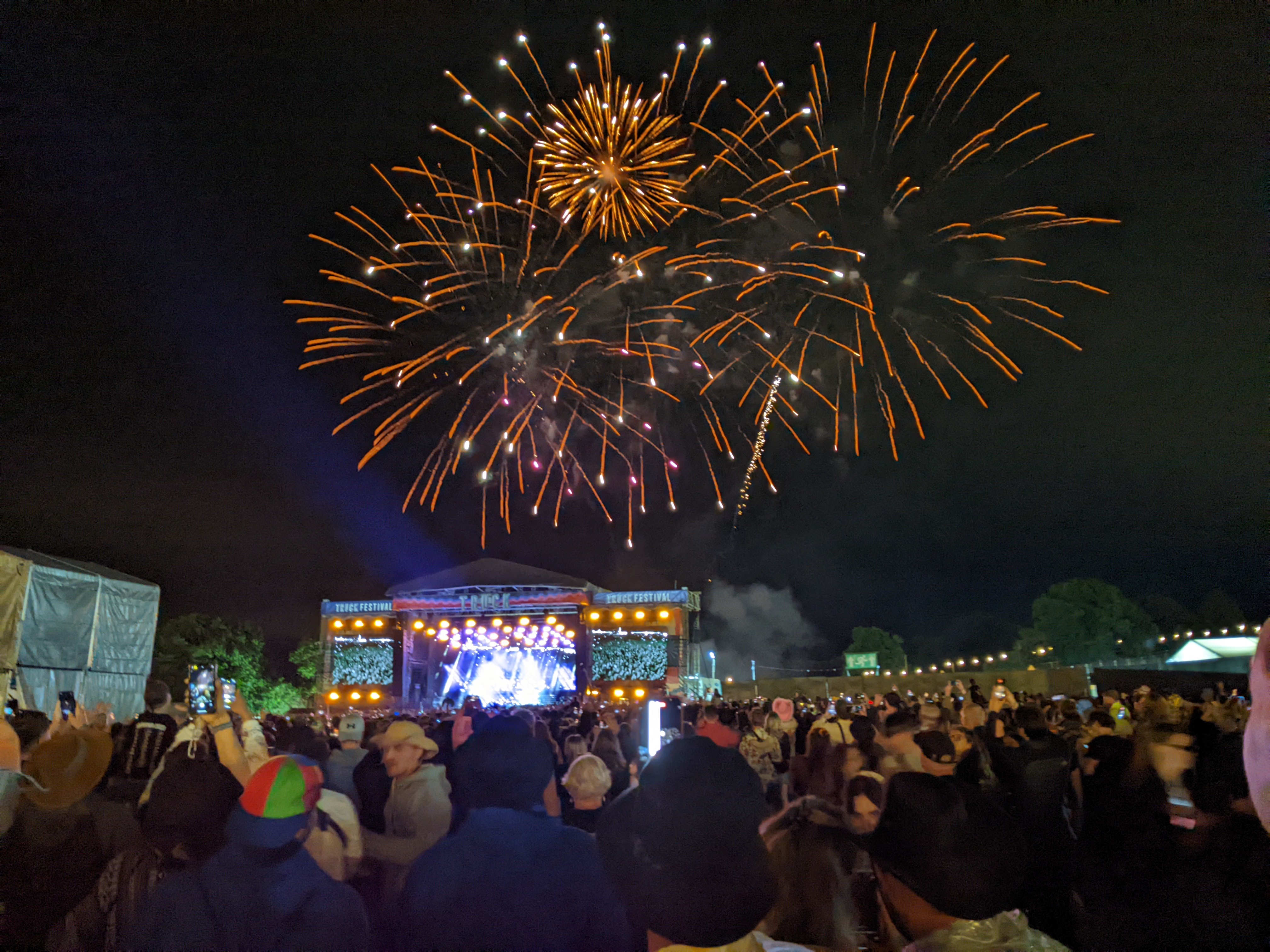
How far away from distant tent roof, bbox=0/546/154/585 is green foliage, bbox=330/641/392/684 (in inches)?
670

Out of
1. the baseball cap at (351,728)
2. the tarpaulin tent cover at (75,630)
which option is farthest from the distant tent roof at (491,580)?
the baseball cap at (351,728)

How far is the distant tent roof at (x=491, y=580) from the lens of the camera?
113 ft

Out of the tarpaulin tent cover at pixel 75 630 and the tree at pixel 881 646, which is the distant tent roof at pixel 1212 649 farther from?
the tree at pixel 881 646

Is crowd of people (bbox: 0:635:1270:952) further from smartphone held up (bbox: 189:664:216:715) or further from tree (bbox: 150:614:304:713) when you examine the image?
tree (bbox: 150:614:304:713)

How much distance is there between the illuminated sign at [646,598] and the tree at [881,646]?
4264 centimetres

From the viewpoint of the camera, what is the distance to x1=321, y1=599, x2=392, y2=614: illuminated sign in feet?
119

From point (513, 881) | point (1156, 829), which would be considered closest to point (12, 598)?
point (513, 881)

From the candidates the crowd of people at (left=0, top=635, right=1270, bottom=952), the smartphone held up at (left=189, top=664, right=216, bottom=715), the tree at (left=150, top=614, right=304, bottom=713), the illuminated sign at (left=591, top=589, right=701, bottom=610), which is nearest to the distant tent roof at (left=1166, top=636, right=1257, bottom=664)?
the illuminated sign at (left=591, top=589, right=701, bottom=610)

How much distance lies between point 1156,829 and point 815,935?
160cm

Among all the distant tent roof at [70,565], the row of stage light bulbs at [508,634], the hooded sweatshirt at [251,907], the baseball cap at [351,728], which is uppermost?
the distant tent roof at [70,565]

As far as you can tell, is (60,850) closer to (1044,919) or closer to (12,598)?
(1044,919)

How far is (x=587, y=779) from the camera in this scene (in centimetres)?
427

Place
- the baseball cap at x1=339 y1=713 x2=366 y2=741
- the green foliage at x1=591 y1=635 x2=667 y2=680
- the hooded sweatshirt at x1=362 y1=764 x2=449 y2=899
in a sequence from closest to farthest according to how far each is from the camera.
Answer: the hooded sweatshirt at x1=362 y1=764 x2=449 y2=899 < the baseball cap at x1=339 y1=713 x2=366 y2=741 < the green foliage at x1=591 y1=635 x2=667 y2=680

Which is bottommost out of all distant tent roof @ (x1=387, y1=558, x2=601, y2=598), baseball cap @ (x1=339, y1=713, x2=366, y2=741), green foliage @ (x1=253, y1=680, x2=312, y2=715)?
green foliage @ (x1=253, y1=680, x2=312, y2=715)
